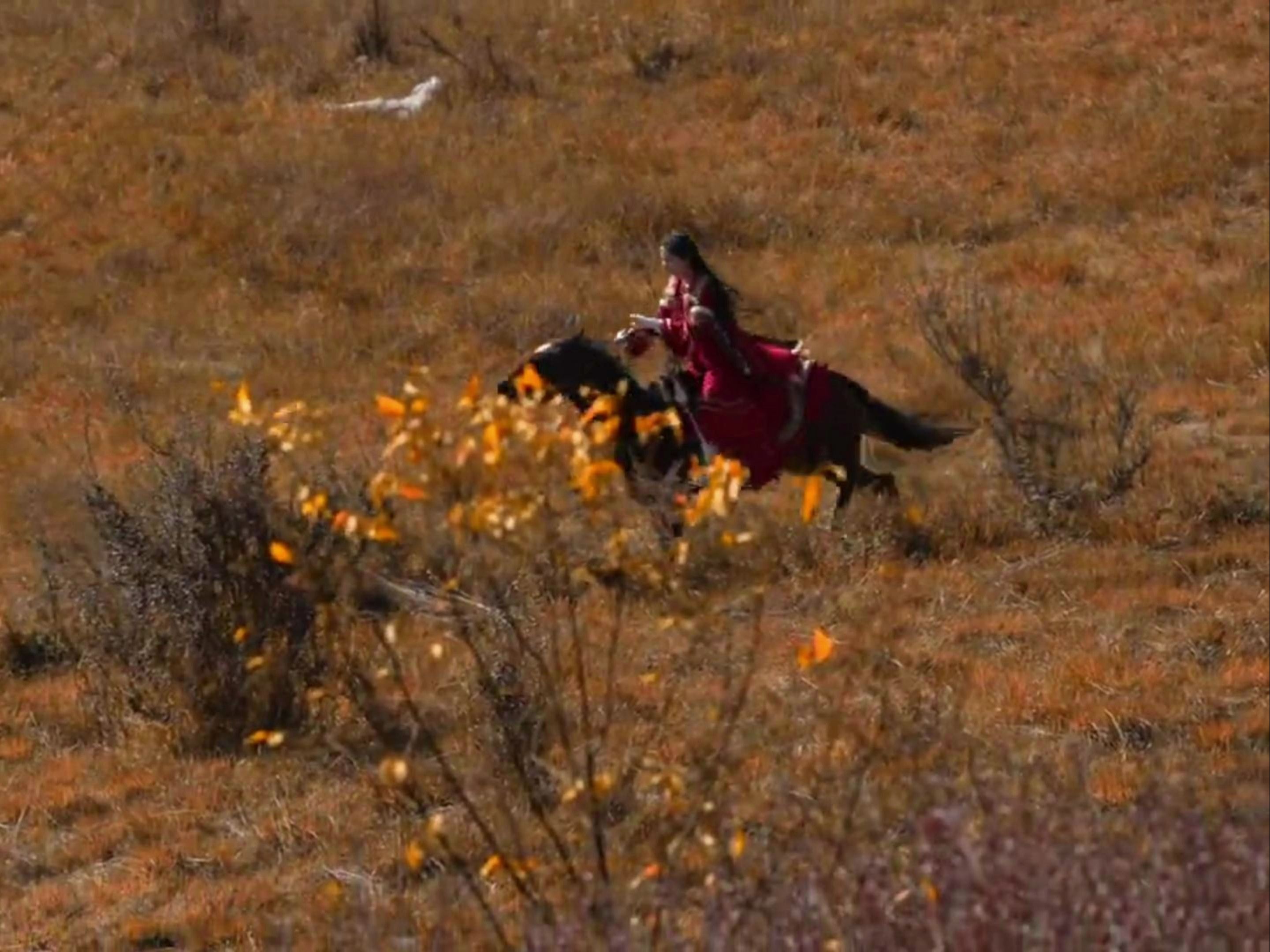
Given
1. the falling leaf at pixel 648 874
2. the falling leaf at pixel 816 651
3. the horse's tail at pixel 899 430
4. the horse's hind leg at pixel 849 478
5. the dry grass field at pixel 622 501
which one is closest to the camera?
the falling leaf at pixel 816 651

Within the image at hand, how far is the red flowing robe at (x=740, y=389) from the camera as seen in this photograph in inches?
436

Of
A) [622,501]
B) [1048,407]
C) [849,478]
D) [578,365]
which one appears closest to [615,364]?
[578,365]

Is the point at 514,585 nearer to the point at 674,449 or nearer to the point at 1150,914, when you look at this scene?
the point at 1150,914

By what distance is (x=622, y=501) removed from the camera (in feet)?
18.9

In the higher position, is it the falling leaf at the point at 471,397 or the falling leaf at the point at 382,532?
the falling leaf at the point at 471,397

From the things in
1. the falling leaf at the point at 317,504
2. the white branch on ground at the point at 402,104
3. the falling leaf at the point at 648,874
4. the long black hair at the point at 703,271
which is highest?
the falling leaf at the point at 317,504

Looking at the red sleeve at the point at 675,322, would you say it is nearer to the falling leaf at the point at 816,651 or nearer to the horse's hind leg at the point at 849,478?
the horse's hind leg at the point at 849,478

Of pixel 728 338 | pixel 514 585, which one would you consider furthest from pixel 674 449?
pixel 514 585

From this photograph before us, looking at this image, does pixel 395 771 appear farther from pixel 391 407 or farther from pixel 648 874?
pixel 391 407

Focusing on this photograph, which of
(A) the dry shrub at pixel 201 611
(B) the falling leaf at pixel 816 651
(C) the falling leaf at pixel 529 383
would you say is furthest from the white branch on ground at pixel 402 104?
(B) the falling leaf at pixel 816 651

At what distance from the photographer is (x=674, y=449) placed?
1096cm

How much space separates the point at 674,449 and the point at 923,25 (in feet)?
36.7

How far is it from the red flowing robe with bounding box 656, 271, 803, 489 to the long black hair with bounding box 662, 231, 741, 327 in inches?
2.5

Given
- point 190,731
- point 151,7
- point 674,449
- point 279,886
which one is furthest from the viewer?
point 151,7
